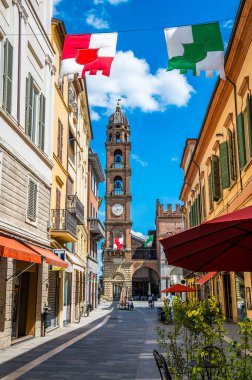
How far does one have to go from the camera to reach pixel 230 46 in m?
14.7

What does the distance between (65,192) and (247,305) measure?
9910 mm

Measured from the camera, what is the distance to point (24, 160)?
1319 centimetres

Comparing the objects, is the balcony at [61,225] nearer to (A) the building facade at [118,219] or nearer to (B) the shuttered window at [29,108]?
(B) the shuttered window at [29,108]

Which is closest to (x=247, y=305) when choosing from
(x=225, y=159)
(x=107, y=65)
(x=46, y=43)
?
(x=225, y=159)

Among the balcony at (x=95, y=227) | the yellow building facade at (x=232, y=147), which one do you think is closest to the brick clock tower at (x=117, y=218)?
A: the balcony at (x=95, y=227)

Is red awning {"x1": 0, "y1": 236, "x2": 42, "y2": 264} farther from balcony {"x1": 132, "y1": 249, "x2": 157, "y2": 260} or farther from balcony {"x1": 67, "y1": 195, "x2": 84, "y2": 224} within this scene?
balcony {"x1": 132, "y1": 249, "x2": 157, "y2": 260}

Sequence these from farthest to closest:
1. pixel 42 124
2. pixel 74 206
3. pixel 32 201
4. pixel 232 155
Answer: pixel 74 206, pixel 232 155, pixel 42 124, pixel 32 201

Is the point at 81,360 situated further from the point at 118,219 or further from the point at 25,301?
the point at 118,219

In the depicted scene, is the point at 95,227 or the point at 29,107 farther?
the point at 95,227

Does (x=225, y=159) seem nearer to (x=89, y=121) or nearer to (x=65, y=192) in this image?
(x=65, y=192)

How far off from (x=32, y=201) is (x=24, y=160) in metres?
1.65

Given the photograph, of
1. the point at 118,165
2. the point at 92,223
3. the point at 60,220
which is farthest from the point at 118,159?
the point at 60,220

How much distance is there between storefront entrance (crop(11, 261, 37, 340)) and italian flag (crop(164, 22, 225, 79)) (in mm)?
7632

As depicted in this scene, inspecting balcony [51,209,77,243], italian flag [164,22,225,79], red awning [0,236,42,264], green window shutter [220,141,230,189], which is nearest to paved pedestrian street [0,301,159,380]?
red awning [0,236,42,264]
